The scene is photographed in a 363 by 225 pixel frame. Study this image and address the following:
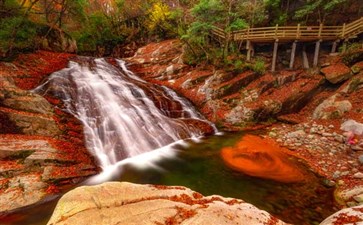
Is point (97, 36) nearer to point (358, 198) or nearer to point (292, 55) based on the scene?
point (292, 55)

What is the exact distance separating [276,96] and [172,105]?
7514 mm

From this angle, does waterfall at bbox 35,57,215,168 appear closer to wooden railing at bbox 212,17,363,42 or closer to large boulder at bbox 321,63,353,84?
wooden railing at bbox 212,17,363,42

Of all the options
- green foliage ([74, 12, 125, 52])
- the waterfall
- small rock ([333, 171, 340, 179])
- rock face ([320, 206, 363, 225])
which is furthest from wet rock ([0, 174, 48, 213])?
green foliage ([74, 12, 125, 52])

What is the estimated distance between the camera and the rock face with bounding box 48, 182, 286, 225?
13.5ft

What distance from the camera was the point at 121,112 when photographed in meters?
13.0

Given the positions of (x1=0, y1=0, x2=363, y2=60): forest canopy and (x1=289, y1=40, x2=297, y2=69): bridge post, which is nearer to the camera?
(x1=0, y1=0, x2=363, y2=60): forest canopy

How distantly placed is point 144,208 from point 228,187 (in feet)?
15.4

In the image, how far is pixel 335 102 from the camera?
1387 cm

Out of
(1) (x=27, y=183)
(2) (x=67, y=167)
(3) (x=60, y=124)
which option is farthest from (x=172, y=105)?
(1) (x=27, y=183)

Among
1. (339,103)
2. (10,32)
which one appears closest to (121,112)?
(10,32)

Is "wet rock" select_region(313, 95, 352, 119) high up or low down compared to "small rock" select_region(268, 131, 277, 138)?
up

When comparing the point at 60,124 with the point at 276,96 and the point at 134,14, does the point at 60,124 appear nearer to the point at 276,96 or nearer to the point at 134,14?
the point at 276,96

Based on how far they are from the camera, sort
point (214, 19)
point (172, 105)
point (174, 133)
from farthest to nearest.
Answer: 1. point (214, 19)
2. point (172, 105)
3. point (174, 133)

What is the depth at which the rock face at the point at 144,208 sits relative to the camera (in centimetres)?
411
